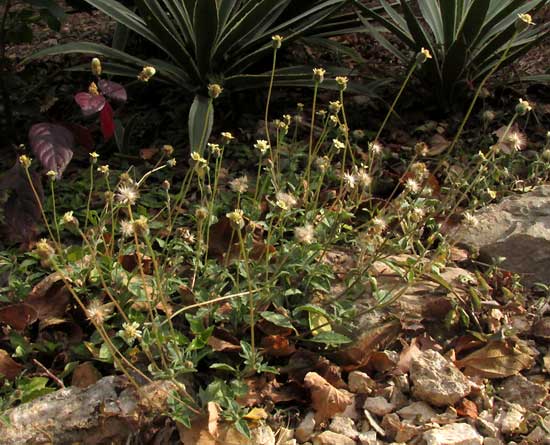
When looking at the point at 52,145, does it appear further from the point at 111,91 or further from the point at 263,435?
the point at 263,435

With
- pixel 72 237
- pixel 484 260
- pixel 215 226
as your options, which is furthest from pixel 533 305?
pixel 72 237

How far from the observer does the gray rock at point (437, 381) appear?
183 centimetres

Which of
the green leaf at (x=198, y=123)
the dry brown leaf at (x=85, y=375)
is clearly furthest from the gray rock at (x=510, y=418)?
the green leaf at (x=198, y=123)

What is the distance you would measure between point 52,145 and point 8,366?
75 cm

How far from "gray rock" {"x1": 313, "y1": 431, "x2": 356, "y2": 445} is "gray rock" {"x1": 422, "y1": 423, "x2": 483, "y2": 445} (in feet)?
0.61

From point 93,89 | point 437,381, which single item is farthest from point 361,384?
point 93,89

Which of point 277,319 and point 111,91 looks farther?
point 111,91

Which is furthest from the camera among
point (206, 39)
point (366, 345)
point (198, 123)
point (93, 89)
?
point (206, 39)

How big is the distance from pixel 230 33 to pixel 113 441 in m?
1.73

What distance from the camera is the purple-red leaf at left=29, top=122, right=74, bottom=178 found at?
225 centimetres

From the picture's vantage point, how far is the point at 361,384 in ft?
6.18

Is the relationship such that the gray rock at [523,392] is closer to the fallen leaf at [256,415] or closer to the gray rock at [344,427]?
the gray rock at [344,427]

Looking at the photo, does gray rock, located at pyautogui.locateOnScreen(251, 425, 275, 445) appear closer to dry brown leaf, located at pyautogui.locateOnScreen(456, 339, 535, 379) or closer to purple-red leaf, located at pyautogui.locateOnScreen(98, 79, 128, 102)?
dry brown leaf, located at pyautogui.locateOnScreen(456, 339, 535, 379)

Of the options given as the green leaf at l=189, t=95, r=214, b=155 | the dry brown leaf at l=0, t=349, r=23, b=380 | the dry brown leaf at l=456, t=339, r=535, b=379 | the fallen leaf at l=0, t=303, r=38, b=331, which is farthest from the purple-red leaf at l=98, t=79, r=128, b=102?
the dry brown leaf at l=456, t=339, r=535, b=379
